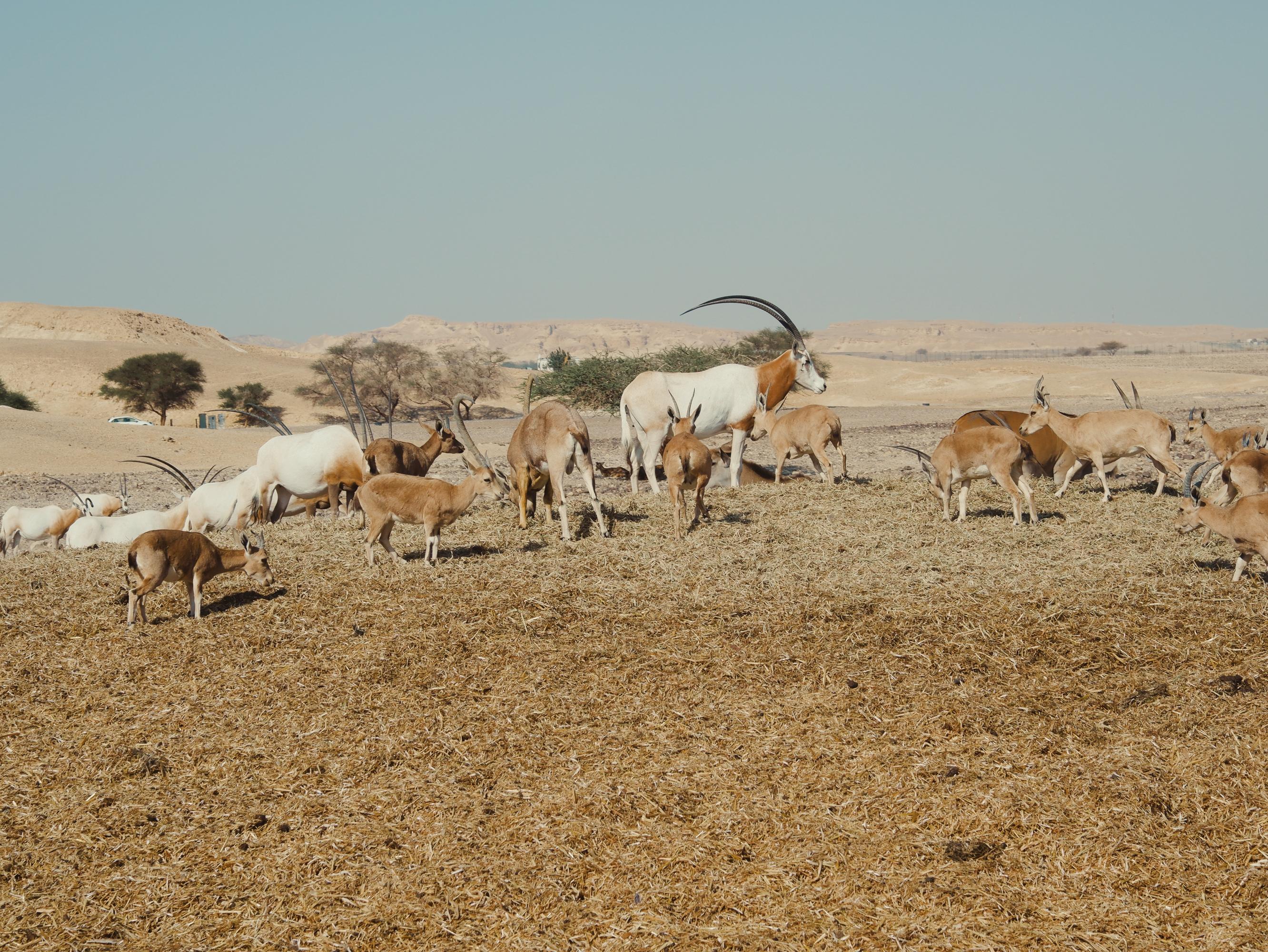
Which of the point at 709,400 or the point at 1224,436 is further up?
the point at 709,400

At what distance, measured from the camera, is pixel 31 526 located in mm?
15523

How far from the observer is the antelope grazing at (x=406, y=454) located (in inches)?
547

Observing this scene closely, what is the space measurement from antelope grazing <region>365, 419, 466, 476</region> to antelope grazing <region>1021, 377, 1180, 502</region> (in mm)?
8481

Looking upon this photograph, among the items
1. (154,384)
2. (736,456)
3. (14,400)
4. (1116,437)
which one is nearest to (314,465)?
(736,456)

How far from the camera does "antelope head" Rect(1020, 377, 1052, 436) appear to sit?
14.2 metres

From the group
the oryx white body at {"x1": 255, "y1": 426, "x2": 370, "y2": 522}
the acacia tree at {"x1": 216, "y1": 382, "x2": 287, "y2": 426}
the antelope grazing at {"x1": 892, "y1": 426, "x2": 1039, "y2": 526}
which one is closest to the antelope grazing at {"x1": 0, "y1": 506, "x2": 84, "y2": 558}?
the oryx white body at {"x1": 255, "y1": 426, "x2": 370, "y2": 522}

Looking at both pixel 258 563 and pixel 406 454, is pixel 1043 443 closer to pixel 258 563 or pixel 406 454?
pixel 406 454

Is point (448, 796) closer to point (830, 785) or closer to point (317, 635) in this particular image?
point (830, 785)

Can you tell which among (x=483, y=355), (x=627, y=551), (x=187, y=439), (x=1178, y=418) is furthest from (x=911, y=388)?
(x=627, y=551)

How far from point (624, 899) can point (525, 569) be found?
5.63m

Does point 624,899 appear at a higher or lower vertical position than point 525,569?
lower

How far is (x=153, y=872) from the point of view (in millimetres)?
5016

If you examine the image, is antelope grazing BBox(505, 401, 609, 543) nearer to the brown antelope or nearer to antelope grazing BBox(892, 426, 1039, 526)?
antelope grazing BBox(892, 426, 1039, 526)

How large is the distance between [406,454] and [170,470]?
4676 mm
